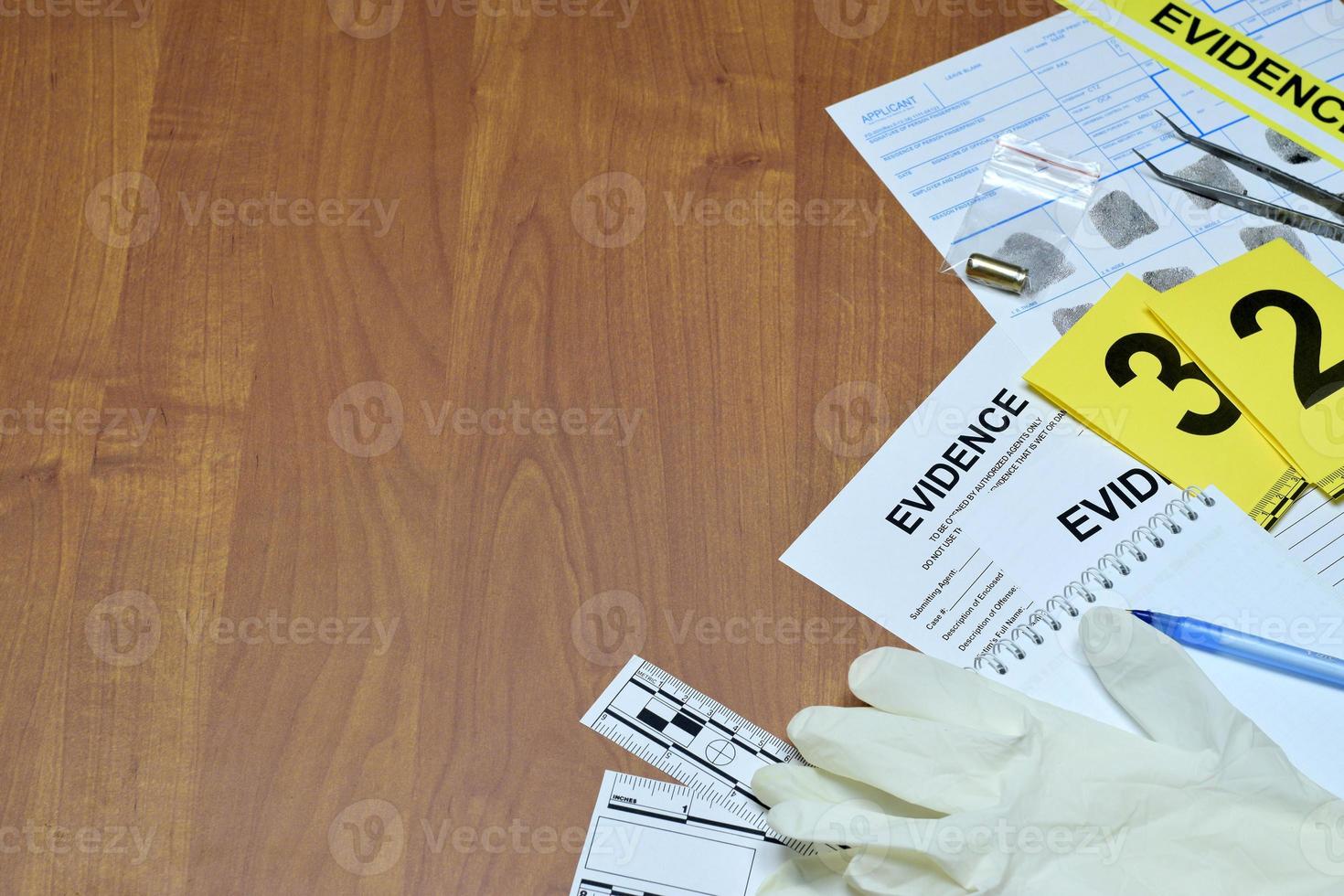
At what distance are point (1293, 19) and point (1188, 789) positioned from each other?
599 mm

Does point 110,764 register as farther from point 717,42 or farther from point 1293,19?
point 1293,19

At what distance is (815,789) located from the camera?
60 cm
